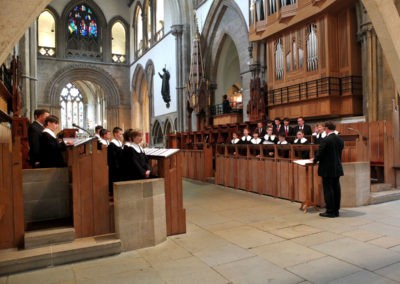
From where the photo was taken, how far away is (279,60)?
10812mm

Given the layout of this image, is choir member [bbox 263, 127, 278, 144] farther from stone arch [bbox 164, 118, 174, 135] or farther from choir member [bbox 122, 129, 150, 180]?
stone arch [bbox 164, 118, 174, 135]

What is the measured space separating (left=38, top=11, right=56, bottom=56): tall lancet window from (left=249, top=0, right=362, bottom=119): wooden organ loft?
16.8 meters

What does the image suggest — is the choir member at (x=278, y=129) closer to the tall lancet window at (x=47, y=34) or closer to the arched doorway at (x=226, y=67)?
the arched doorway at (x=226, y=67)

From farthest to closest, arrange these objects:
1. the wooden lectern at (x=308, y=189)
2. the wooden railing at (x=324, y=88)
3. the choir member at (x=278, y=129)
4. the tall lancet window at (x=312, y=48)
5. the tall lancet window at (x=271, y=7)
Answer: the tall lancet window at (x=271, y=7) → the tall lancet window at (x=312, y=48) → the wooden railing at (x=324, y=88) → the choir member at (x=278, y=129) → the wooden lectern at (x=308, y=189)

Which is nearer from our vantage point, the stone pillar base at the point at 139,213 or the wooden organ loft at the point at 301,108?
the stone pillar base at the point at 139,213

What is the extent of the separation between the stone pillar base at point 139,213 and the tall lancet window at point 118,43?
22711mm

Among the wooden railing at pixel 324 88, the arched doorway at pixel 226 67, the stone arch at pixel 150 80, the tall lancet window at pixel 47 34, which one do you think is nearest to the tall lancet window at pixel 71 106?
the tall lancet window at pixel 47 34

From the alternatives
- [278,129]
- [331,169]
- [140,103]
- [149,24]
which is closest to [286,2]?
[278,129]

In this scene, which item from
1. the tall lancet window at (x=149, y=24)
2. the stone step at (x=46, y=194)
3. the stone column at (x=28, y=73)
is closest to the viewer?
the stone step at (x=46, y=194)

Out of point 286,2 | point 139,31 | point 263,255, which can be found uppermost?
point 139,31

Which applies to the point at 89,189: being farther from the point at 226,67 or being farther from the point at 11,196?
the point at 226,67

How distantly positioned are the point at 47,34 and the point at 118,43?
194 inches

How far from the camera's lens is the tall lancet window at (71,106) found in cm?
2784

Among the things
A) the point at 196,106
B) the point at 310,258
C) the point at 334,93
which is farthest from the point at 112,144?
the point at 196,106
